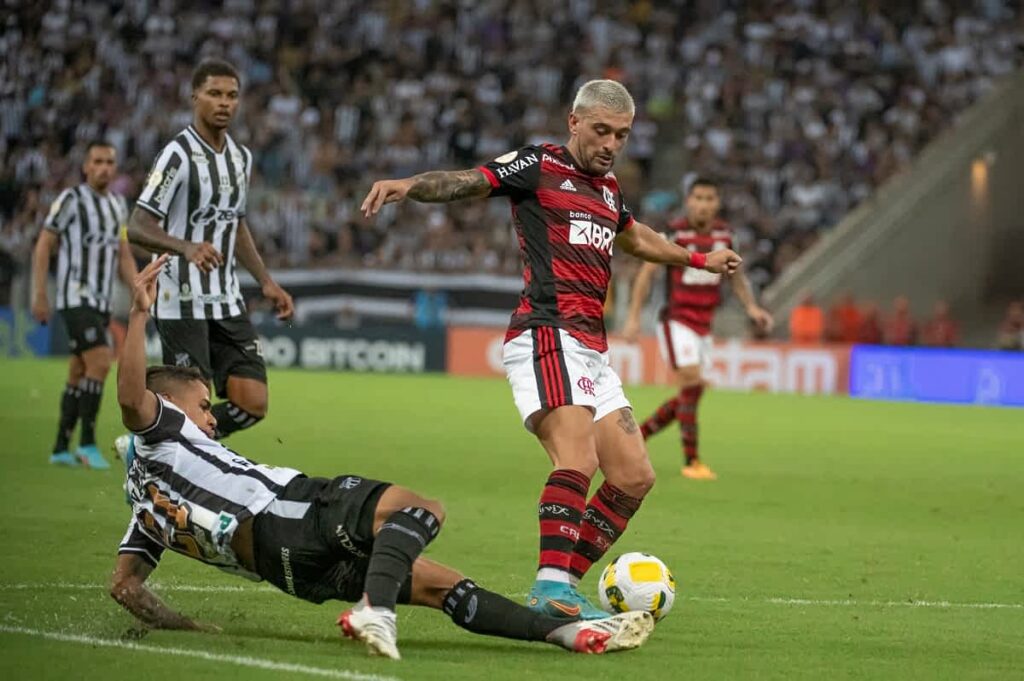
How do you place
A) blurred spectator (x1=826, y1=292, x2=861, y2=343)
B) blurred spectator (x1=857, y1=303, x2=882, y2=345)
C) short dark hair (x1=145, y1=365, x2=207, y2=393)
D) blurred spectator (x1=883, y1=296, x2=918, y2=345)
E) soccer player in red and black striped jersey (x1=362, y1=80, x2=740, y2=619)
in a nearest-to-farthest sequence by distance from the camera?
short dark hair (x1=145, y1=365, x2=207, y2=393) < soccer player in red and black striped jersey (x1=362, y1=80, x2=740, y2=619) < blurred spectator (x1=883, y1=296, x2=918, y2=345) < blurred spectator (x1=857, y1=303, x2=882, y2=345) < blurred spectator (x1=826, y1=292, x2=861, y2=343)

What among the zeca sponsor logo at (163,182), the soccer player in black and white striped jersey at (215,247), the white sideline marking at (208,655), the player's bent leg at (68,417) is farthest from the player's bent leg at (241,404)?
the player's bent leg at (68,417)

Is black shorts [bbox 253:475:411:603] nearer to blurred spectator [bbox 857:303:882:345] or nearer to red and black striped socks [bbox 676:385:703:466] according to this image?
red and black striped socks [bbox 676:385:703:466]

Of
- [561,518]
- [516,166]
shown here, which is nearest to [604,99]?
[516,166]

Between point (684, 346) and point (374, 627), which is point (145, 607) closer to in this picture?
point (374, 627)

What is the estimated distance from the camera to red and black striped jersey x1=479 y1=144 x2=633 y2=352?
7164 millimetres

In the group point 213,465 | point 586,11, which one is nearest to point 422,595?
point 213,465

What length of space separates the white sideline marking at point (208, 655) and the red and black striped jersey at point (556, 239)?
1909 mm

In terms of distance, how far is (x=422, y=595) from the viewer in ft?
20.9

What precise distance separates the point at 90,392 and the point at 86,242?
45.5 inches

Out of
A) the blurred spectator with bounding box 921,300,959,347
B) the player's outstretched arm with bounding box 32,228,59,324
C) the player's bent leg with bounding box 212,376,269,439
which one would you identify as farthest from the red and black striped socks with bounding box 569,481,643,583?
the blurred spectator with bounding box 921,300,959,347

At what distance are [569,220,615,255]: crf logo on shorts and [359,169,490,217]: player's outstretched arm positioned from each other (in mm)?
427

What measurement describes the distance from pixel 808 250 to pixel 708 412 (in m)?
8.58

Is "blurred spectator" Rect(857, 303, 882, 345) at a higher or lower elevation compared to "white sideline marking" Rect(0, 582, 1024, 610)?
lower

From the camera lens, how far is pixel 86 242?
1321 cm
